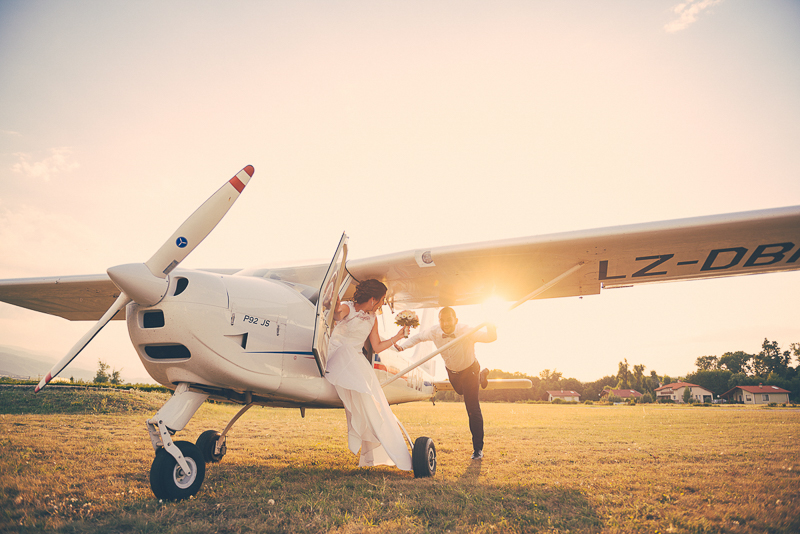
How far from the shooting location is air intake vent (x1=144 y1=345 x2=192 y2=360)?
11.4 feet

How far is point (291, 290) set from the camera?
14.8ft

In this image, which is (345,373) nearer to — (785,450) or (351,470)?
(351,470)

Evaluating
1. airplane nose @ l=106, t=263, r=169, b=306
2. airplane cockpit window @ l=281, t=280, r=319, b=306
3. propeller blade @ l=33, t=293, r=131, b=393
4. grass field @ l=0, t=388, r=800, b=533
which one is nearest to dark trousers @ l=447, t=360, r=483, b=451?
grass field @ l=0, t=388, r=800, b=533

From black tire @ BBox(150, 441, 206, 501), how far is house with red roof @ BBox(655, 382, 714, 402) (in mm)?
76055

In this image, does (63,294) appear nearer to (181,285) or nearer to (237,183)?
(181,285)

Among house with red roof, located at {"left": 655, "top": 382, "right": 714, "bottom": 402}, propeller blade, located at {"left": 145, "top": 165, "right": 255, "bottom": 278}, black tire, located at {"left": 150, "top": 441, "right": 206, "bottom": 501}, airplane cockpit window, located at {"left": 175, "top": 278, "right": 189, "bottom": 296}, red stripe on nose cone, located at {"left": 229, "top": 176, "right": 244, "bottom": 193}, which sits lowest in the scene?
house with red roof, located at {"left": 655, "top": 382, "right": 714, "bottom": 402}

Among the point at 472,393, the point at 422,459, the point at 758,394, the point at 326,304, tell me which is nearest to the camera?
the point at 326,304

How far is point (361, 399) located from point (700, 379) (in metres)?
79.3

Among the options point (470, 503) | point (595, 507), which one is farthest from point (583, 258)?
point (470, 503)

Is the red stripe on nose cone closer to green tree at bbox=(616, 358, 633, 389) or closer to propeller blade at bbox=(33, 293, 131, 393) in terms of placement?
propeller blade at bbox=(33, 293, 131, 393)

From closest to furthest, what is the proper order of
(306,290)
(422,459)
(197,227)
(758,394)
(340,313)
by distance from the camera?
(197,227), (422,459), (306,290), (340,313), (758,394)

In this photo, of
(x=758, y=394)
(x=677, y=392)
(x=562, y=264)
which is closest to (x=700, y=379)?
(x=677, y=392)

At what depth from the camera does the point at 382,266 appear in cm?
567

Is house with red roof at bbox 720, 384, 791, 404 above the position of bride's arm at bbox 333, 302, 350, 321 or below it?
below
